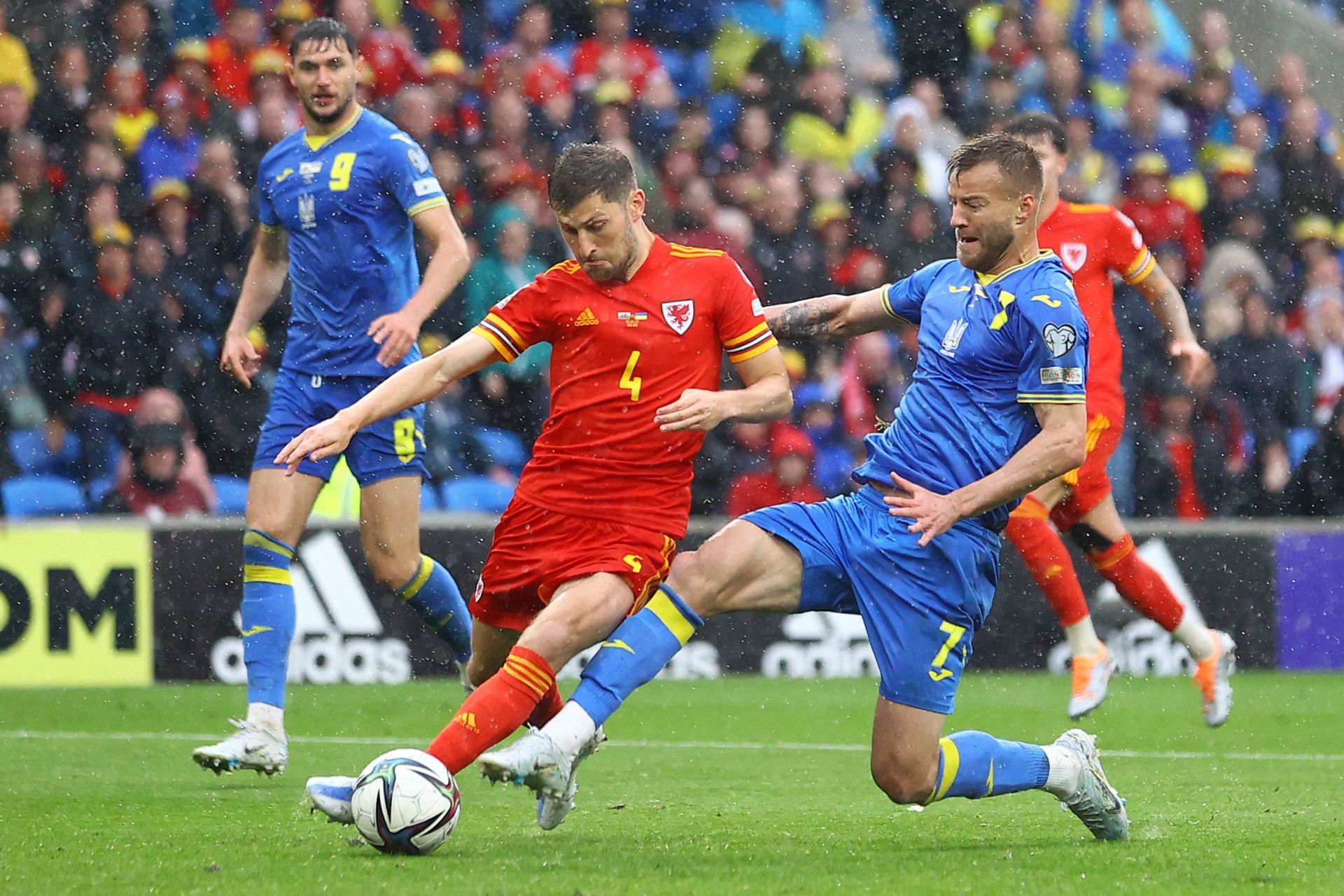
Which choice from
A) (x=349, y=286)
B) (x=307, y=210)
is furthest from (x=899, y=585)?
(x=307, y=210)

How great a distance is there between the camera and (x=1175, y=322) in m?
7.54

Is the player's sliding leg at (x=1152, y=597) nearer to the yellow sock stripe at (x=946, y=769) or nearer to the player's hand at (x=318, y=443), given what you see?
the yellow sock stripe at (x=946, y=769)

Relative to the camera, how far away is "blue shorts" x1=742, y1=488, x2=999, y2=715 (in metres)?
4.91

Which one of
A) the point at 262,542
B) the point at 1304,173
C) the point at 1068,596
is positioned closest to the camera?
the point at 262,542

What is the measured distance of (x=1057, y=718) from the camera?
337 inches

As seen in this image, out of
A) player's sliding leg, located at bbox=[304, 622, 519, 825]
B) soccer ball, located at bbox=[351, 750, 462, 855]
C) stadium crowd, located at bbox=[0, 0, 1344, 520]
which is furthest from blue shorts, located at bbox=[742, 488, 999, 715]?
stadium crowd, located at bbox=[0, 0, 1344, 520]

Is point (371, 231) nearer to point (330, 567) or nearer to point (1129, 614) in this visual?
point (330, 567)

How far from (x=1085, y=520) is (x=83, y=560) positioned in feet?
17.2

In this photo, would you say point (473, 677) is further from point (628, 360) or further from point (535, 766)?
point (535, 766)

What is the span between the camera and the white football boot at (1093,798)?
5051mm

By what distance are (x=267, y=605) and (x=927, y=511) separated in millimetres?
2805

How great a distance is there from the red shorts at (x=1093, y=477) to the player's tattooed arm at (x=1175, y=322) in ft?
1.24

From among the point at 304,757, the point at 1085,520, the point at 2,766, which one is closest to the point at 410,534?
the point at 304,757

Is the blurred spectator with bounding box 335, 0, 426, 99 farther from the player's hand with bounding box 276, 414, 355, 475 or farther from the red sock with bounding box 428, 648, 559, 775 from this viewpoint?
the red sock with bounding box 428, 648, 559, 775
